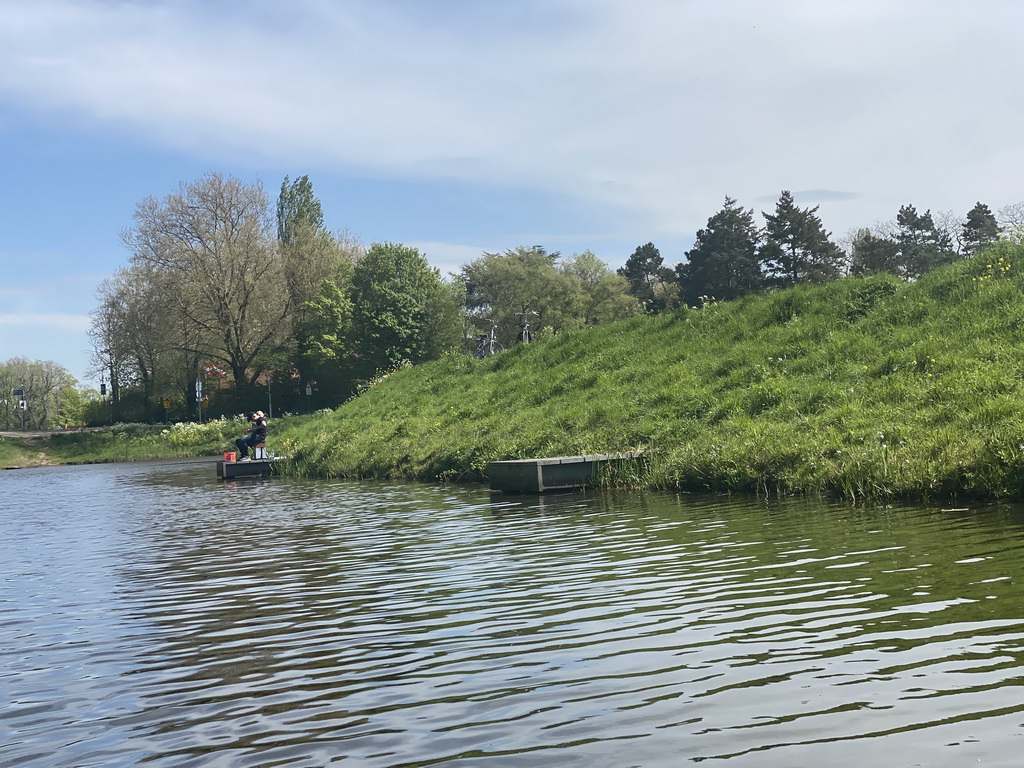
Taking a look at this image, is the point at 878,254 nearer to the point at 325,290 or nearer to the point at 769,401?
the point at 325,290

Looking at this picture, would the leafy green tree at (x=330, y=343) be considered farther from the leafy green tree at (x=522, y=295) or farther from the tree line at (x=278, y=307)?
the leafy green tree at (x=522, y=295)

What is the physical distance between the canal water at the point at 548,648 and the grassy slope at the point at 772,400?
2.32 meters

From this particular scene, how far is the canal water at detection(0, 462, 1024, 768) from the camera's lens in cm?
448

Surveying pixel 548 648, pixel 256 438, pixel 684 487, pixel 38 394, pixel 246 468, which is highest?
pixel 38 394

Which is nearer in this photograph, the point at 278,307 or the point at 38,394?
the point at 278,307

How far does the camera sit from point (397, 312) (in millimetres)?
79562

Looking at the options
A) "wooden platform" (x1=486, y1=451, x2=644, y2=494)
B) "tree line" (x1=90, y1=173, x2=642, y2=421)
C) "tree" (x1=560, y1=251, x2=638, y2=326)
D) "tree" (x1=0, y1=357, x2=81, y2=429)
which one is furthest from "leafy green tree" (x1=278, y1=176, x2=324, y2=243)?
"wooden platform" (x1=486, y1=451, x2=644, y2=494)

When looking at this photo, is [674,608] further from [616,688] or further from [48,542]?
[48,542]

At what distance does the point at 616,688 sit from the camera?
17.3 ft

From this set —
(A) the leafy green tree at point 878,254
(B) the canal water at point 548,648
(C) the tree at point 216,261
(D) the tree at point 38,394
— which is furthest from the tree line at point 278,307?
(B) the canal water at point 548,648

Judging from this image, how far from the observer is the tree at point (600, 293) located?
95.3 m

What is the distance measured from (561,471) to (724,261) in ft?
241

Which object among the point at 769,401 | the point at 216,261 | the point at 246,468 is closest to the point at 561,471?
the point at 769,401

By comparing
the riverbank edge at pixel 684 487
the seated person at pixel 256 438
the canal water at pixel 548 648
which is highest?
the seated person at pixel 256 438
